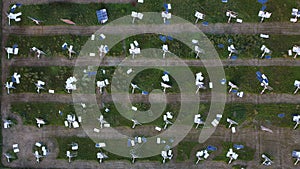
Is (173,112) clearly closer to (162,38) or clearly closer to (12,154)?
(162,38)

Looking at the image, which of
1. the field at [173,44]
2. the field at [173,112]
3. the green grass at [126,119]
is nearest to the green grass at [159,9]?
the field at [173,44]

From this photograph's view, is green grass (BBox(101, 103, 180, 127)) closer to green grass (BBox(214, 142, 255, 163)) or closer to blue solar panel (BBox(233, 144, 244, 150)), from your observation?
green grass (BBox(214, 142, 255, 163))

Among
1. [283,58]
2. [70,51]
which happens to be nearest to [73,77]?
[70,51]

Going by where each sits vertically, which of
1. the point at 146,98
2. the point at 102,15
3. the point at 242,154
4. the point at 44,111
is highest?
the point at 102,15

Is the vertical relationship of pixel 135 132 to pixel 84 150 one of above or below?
above

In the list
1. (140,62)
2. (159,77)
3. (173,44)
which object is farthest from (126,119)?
(173,44)

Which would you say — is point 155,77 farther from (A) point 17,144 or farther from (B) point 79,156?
(A) point 17,144

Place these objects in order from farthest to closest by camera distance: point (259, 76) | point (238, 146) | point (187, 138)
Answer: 1. point (259, 76)
2. point (187, 138)
3. point (238, 146)
